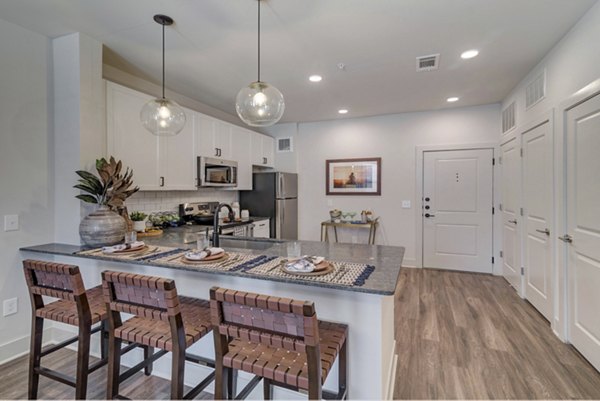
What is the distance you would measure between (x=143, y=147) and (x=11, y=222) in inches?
47.1

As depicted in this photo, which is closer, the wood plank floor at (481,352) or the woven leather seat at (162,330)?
the woven leather seat at (162,330)

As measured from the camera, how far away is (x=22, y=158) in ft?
7.79

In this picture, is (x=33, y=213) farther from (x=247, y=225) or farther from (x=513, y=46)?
(x=513, y=46)

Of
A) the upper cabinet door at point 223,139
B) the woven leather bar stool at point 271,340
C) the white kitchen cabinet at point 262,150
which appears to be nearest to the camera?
the woven leather bar stool at point 271,340

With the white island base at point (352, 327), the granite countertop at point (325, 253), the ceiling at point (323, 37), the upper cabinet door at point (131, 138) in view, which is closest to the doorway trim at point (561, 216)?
the ceiling at point (323, 37)

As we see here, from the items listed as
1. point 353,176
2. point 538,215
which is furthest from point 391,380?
point 353,176

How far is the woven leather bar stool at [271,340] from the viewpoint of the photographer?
43.8 inches

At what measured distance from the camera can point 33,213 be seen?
8.04 ft

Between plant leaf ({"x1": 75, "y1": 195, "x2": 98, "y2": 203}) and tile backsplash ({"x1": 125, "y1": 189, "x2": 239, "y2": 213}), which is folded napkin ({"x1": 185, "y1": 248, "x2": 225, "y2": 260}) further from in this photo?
tile backsplash ({"x1": 125, "y1": 189, "x2": 239, "y2": 213})

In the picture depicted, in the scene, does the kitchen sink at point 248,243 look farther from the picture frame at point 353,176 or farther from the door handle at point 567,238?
the picture frame at point 353,176

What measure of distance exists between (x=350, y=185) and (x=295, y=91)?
2.09 metres

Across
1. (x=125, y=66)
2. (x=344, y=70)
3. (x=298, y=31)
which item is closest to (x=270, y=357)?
(x=298, y=31)

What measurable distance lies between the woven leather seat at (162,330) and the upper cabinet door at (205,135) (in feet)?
8.03

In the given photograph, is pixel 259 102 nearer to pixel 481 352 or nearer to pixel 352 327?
pixel 352 327
